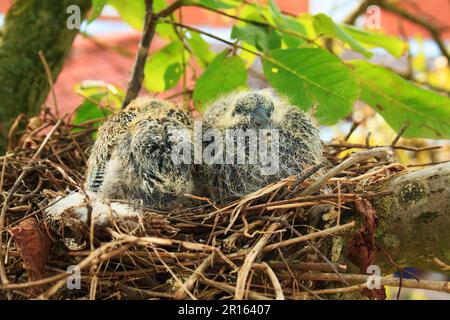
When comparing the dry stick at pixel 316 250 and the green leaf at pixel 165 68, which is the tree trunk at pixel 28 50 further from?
the dry stick at pixel 316 250

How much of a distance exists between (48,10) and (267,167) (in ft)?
3.22

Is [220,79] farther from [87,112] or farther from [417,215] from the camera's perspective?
[417,215]

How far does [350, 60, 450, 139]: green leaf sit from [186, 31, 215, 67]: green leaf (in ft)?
1.75

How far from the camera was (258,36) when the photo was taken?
1.56 metres

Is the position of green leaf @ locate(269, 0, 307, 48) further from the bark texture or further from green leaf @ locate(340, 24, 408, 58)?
the bark texture

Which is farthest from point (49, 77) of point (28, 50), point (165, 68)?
point (165, 68)

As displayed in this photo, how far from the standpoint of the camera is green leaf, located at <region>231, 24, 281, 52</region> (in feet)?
4.94

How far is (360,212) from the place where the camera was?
109 cm

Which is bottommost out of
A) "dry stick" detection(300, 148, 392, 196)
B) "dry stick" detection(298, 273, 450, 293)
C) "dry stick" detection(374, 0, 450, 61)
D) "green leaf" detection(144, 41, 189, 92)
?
"dry stick" detection(298, 273, 450, 293)

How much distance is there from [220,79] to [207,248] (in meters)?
0.78

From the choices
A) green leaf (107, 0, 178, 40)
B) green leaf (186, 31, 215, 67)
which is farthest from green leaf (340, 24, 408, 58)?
green leaf (107, 0, 178, 40)

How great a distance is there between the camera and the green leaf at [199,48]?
1930mm

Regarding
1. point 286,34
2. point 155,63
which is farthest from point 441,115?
point 155,63

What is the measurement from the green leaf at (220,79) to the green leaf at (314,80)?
10 centimetres
